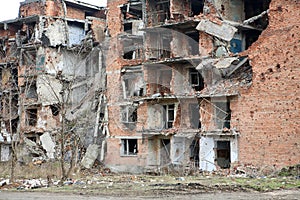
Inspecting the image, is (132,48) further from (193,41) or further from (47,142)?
(47,142)

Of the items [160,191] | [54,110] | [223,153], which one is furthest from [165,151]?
[160,191]

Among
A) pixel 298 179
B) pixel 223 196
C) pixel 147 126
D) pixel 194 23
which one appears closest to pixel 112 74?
pixel 147 126

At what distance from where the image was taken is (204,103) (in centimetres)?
2908

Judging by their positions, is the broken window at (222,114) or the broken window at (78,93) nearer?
the broken window at (222,114)

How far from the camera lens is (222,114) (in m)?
28.9

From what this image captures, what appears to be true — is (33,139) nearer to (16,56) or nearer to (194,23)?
(16,56)

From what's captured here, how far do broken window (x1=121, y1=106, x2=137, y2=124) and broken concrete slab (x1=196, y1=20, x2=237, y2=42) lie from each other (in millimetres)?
8082

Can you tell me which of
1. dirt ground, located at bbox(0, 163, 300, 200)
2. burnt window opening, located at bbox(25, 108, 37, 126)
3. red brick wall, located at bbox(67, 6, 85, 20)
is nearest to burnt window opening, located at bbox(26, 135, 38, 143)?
burnt window opening, located at bbox(25, 108, 37, 126)

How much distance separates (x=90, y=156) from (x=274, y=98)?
47.9 ft

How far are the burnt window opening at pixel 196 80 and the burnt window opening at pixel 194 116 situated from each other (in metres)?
1.25

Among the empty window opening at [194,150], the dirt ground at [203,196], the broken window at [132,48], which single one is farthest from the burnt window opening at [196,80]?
the dirt ground at [203,196]

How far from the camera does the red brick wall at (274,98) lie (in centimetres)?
2531

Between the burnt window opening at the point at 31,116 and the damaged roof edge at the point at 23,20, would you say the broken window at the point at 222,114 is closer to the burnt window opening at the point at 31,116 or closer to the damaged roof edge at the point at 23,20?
the burnt window opening at the point at 31,116

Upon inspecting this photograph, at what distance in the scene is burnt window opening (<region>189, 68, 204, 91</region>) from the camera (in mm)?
31891
